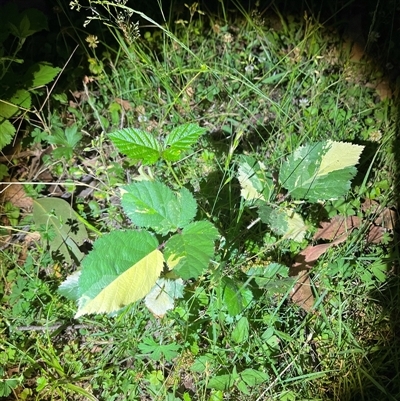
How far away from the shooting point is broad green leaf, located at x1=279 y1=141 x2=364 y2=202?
158 cm

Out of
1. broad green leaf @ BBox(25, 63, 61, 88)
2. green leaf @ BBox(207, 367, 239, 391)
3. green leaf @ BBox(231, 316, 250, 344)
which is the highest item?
broad green leaf @ BBox(25, 63, 61, 88)

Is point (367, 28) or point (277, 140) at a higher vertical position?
point (367, 28)

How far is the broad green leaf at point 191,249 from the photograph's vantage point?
1.35m

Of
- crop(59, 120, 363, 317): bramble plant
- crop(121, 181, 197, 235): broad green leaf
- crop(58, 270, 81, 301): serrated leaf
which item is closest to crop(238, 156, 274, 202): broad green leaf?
crop(59, 120, 363, 317): bramble plant

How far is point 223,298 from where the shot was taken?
1.52 m

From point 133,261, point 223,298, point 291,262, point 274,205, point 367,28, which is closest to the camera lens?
point 133,261

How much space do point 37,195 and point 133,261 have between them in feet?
2.56

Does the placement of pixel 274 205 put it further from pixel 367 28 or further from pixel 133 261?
pixel 367 28

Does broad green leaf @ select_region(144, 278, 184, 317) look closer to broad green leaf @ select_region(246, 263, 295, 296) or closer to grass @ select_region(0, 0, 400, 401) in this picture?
→ grass @ select_region(0, 0, 400, 401)

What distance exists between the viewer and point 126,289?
1.34 m

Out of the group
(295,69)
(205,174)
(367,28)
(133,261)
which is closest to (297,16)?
(367,28)

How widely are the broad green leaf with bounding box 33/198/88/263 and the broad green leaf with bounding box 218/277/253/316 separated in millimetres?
610

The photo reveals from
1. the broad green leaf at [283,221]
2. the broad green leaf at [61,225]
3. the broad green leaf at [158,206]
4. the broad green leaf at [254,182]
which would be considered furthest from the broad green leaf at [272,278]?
the broad green leaf at [61,225]

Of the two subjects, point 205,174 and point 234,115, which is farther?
point 234,115
